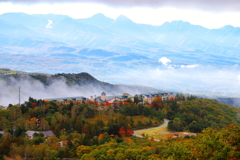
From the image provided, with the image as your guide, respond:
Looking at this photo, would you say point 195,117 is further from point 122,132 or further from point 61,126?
point 61,126

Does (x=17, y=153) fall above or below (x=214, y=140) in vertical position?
below

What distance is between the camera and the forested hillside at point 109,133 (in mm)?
26234

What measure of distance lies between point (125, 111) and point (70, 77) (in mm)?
74005

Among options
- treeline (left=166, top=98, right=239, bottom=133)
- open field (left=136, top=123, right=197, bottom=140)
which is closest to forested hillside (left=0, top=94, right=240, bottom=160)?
treeline (left=166, top=98, right=239, bottom=133)

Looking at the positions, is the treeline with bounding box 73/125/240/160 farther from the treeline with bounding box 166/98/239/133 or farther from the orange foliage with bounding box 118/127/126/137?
the treeline with bounding box 166/98/239/133

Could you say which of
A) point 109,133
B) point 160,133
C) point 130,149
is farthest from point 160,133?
point 130,149

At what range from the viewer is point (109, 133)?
5009 centimetres

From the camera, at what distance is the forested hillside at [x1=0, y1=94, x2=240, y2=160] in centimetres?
2623

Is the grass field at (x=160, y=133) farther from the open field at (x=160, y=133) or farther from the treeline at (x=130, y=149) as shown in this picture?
the treeline at (x=130, y=149)

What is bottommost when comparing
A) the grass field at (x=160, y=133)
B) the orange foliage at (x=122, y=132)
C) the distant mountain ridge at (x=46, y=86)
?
the grass field at (x=160, y=133)

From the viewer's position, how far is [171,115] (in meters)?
68.3

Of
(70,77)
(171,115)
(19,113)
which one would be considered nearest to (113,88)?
(70,77)

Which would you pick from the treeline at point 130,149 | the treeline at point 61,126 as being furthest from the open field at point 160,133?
the treeline at point 130,149

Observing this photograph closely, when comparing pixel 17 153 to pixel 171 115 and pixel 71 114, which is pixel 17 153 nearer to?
pixel 71 114
